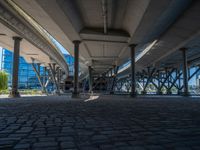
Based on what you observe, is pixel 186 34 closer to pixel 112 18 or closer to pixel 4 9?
pixel 112 18

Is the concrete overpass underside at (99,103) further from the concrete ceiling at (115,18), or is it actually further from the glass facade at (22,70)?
the glass facade at (22,70)

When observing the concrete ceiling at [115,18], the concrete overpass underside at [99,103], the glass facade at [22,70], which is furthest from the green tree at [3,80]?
the glass facade at [22,70]

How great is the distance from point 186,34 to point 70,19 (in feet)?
45.9

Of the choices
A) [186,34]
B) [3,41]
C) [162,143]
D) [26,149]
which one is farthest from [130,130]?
[3,41]

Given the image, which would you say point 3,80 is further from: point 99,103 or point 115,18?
point 99,103

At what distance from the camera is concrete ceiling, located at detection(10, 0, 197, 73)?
43.9ft

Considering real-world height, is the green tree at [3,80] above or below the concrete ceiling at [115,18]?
below

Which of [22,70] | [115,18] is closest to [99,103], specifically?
[115,18]

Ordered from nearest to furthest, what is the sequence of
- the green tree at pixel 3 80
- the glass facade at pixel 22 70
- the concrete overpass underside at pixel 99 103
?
the concrete overpass underside at pixel 99 103, the green tree at pixel 3 80, the glass facade at pixel 22 70

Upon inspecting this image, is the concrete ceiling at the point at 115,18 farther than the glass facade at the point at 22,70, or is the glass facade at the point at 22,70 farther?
the glass facade at the point at 22,70

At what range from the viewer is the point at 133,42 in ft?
75.9

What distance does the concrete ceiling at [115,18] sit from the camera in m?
13.4

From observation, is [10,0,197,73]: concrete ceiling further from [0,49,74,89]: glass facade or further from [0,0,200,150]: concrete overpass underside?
[0,49,74,89]: glass facade

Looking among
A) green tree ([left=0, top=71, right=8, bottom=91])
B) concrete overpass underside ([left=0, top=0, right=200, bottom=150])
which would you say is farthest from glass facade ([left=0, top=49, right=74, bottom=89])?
concrete overpass underside ([left=0, top=0, right=200, bottom=150])
